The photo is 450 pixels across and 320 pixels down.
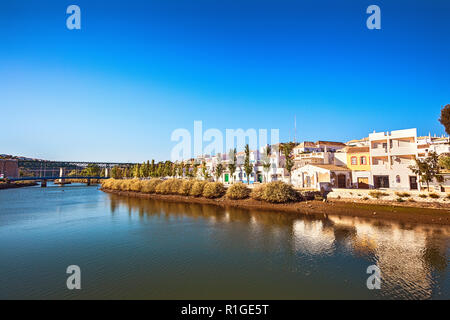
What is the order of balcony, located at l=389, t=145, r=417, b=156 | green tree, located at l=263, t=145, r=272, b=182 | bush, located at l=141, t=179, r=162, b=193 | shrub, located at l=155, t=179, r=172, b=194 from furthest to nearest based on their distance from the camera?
bush, located at l=141, t=179, r=162, b=193 → shrub, located at l=155, t=179, r=172, b=194 → green tree, located at l=263, t=145, r=272, b=182 → balcony, located at l=389, t=145, r=417, b=156

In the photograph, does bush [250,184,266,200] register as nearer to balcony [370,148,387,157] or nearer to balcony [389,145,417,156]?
balcony [370,148,387,157]

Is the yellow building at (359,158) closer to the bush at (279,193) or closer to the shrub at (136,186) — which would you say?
the bush at (279,193)

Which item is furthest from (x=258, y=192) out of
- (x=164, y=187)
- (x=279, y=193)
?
(x=164, y=187)

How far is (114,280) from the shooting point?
1432 centimetres

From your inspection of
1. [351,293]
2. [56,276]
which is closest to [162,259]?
[56,276]

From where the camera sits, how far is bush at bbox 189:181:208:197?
177ft

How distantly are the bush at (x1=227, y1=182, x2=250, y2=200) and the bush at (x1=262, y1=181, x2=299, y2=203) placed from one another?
5153mm

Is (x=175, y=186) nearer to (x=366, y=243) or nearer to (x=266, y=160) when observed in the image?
(x=266, y=160)

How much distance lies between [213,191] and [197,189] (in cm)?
478

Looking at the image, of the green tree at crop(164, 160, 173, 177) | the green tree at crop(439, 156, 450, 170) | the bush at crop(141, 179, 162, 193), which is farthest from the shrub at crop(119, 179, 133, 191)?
the green tree at crop(439, 156, 450, 170)

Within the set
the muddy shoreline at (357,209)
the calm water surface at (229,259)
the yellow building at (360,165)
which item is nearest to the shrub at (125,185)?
the muddy shoreline at (357,209)

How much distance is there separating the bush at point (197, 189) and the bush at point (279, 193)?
55.5 ft

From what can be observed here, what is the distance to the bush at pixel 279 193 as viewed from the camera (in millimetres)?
39944
